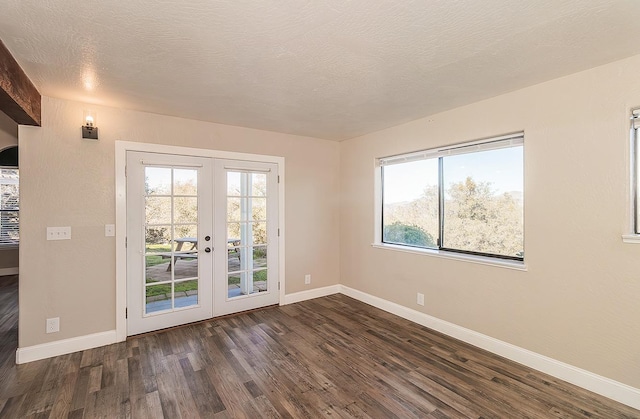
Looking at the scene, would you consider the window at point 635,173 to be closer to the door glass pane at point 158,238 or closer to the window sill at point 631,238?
the window sill at point 631,238

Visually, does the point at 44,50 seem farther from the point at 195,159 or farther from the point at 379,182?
the point at 379,182

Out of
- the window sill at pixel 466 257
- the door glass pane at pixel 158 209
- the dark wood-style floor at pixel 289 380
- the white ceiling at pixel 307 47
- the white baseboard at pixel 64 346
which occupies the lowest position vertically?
the dark wood-style floor at pixel 289 380

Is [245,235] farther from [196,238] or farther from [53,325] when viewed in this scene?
[53,325]

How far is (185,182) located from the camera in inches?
137

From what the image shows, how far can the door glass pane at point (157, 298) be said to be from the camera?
10.8 ft

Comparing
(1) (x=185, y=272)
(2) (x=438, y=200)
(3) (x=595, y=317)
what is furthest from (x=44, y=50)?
(3) (x=595, y=317)

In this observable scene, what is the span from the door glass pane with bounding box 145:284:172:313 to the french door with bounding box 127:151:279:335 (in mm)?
10

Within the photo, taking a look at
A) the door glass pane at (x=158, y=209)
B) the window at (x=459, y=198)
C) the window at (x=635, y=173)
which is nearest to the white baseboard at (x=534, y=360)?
the window at (x=459, y=198)

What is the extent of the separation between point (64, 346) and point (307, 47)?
3559 millimetres

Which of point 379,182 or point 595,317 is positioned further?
point 379,182

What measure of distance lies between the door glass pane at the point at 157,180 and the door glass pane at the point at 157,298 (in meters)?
1.10

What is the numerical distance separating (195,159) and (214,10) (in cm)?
224

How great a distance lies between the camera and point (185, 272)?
3.50m

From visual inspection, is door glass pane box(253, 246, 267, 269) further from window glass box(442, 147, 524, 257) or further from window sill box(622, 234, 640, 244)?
window sill box(622, 234, 640, 244)
